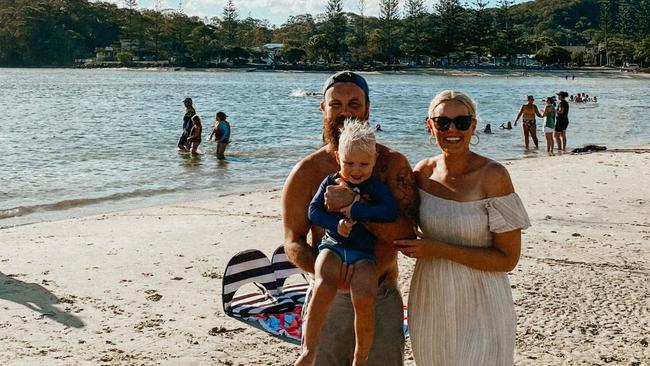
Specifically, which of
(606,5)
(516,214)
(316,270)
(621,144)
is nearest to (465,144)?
(516,214)

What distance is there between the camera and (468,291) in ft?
9.72

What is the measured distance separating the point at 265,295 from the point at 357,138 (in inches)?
140

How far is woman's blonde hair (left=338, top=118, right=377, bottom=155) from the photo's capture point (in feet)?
9.26

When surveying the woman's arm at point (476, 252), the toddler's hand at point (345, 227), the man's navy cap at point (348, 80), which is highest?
the man's navy cap at point (348, 80)

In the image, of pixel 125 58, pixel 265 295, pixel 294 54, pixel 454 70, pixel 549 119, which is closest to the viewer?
pixel 265 295

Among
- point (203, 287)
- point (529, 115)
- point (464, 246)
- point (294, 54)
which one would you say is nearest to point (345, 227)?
point (464, 246)

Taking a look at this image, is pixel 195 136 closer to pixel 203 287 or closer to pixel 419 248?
pixel 203 287

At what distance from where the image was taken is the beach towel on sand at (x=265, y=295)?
222 inches

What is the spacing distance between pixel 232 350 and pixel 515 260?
2.77 m

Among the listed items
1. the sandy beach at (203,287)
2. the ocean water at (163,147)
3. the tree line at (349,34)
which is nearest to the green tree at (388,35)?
the tree line at (349,34)

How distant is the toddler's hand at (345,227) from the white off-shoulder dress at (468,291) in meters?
0.31

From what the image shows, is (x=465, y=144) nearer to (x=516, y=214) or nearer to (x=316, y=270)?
(x=516, y=214)

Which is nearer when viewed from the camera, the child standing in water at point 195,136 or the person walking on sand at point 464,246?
the person walking on sand at point 464,246

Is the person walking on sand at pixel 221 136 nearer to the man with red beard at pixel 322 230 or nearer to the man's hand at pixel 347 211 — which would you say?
the man with red beard at pixel 322 230
